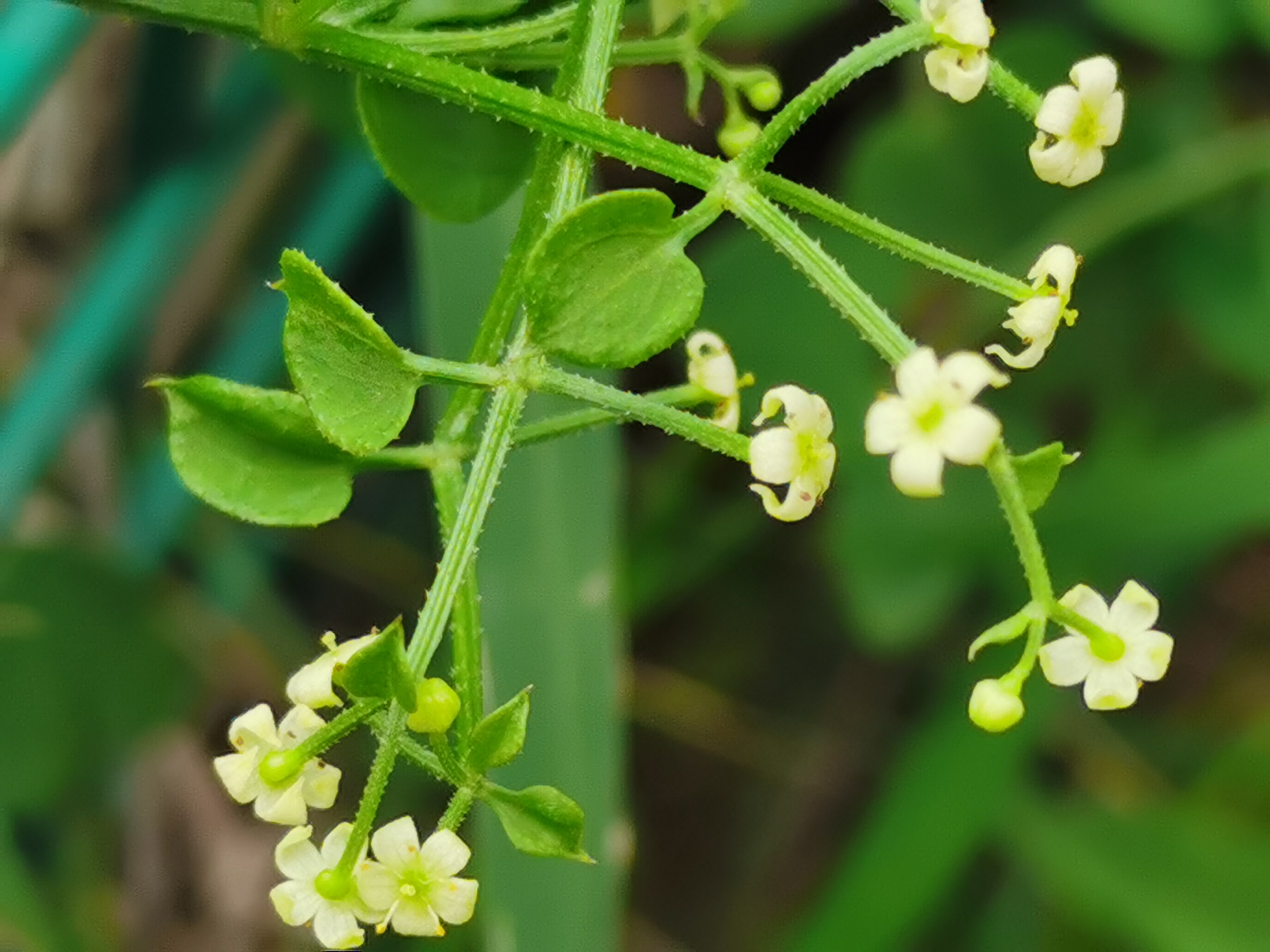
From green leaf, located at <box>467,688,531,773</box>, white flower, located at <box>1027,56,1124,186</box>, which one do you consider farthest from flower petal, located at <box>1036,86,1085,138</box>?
green leaf, located at <box>467,688,531,773</box>

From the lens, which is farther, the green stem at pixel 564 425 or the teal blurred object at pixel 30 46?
the teal blurred object at pixel 30 46

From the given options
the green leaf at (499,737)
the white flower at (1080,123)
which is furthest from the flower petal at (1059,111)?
the green leaf at (499,737)

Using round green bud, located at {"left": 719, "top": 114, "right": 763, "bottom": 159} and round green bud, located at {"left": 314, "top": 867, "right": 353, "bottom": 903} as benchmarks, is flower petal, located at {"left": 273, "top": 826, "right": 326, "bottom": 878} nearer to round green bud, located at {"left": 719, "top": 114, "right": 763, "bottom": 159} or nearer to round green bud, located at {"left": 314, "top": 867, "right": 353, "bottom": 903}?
round green bud, located at {"left": 314, "top": 867, "right": 353, "bottom": 903}

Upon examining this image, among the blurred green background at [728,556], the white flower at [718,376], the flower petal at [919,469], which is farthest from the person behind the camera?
the blurred green background at [728,556]

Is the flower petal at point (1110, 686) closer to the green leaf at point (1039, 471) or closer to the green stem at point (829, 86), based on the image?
the green leaf at point (1039, 471)

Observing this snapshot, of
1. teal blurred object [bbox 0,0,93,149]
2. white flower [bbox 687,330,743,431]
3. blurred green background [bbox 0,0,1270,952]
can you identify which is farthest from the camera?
blurred green background [bbox 0,0,1270,952]

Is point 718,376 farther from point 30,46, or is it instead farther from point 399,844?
point 30,46

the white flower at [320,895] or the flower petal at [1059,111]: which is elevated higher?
the flower petal at [1059,111]

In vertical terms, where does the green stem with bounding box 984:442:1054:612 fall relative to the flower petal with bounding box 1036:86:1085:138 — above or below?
below
